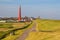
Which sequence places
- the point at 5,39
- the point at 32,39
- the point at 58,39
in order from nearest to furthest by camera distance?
the point at 58,39, the point at 32,39, the point at 5,39

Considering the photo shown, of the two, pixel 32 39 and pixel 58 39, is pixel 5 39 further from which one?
pixel 58 39

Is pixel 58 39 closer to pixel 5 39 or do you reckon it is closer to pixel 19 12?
pixel 5 39

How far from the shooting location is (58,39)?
84.0 feet

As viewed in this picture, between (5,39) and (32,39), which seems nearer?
(32,39)

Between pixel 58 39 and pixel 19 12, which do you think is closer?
pixel 58 39

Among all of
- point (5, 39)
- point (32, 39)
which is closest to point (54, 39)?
point (32, 39)

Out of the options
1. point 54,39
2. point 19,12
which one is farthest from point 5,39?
point 19,12

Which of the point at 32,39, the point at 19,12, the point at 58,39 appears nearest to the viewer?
the point at 58,39

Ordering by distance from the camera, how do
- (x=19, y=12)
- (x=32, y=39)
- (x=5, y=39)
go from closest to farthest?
(x=32, y=39) → (x=5, y=39) → (x=19, y=12)

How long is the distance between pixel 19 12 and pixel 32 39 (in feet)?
401

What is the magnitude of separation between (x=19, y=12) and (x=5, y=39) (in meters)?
120

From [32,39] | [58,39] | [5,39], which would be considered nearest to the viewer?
[58,39]

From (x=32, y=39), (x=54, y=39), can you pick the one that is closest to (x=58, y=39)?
(x=54, y=39)

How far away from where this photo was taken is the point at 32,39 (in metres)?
29.4
